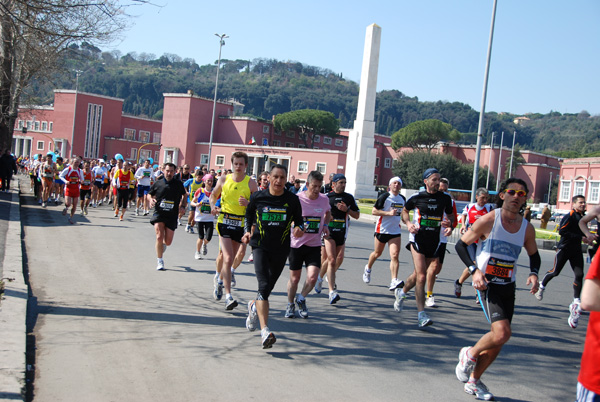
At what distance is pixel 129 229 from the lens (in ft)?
56.0

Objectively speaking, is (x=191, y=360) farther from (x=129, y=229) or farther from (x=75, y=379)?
(x=129, y=229)

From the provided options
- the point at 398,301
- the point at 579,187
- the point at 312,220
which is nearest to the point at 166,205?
the point at 312,220

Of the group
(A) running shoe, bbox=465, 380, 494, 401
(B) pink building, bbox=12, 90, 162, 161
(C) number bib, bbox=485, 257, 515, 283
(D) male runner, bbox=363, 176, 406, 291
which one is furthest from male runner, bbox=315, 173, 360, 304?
(B) pink building, bbox=12, 90, 162, 161

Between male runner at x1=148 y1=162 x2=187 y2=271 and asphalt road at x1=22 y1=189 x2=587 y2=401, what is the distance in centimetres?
49

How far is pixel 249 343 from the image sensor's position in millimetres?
6293

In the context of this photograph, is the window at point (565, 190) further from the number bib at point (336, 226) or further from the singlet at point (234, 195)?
the singlet at point (234, 195)

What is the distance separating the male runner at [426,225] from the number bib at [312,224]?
118cm

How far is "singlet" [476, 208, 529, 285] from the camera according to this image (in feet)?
17.7

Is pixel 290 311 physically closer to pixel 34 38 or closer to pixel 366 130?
pixel 34 38

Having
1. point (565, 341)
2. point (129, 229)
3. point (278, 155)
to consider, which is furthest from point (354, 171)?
point (565, 341)

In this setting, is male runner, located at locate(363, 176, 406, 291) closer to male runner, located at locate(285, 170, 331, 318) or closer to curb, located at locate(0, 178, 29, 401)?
male runner, located at locate(285, 170, 331, 318)

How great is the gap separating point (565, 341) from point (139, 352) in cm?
513

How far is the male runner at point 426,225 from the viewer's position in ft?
26.5

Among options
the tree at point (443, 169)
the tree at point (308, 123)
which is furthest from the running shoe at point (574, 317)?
the tree at point (308, 123)
